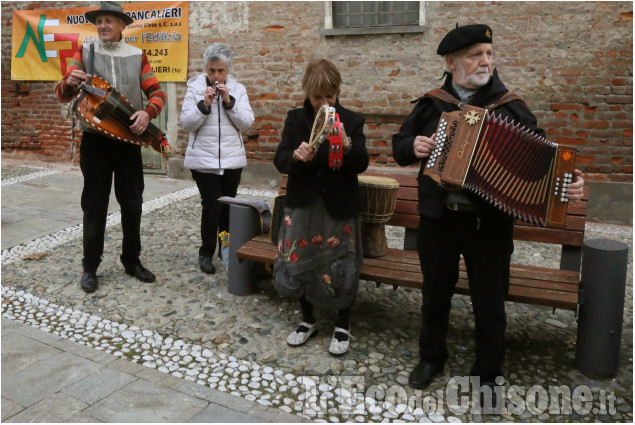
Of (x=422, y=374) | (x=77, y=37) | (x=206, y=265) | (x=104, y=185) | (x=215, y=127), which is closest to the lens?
(x=422, y=374)

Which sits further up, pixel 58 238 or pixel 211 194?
pixel 211 194

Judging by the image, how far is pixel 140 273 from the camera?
4.41 meters

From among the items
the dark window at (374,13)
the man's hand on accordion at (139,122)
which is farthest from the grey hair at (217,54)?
the dark window at (374,13)

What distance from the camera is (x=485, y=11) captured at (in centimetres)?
643

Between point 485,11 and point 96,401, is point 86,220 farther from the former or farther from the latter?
point 485,11

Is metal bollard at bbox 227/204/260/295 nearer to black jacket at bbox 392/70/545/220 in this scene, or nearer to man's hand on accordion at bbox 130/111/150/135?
man's hand on accordion at bbox 130/111/150/135

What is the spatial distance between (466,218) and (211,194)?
2277 mm

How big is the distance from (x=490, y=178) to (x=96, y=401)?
212cm

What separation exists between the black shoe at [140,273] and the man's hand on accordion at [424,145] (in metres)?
2.58

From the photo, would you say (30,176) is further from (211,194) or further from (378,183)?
(378,183)

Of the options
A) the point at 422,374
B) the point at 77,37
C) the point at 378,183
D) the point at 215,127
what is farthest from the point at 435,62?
the point at 77,37

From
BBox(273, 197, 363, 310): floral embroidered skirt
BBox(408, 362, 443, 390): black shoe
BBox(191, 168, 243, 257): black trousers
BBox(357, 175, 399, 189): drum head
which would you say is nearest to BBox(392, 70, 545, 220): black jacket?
BBox(273, 197, 363, 310): floral embroidered skirt

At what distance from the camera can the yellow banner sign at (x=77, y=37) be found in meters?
8.05

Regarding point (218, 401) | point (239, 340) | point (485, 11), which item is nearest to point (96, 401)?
point (218, 401)
